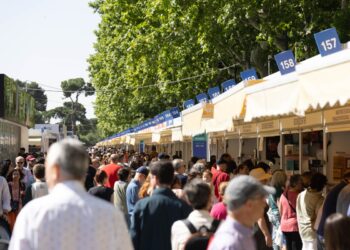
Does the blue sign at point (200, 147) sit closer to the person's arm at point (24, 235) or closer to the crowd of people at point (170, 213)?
the crowd of people at point (170, 213)

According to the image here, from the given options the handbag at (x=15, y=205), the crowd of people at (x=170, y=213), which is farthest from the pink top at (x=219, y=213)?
the handbag at (x=15, y=205)

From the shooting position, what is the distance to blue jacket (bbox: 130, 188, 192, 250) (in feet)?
Answer: 22.7

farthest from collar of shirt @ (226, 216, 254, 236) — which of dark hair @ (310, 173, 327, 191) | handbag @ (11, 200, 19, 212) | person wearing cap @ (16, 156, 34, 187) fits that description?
person wearing cap @ (16, 156, 34, 187)

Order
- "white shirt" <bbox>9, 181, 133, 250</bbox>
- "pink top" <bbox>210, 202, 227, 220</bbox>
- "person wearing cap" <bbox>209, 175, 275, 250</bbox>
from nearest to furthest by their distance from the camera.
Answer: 1. "white shirt" <bbox>9, 181, 133, 250</bbox>
2. "person wearing cap" <bbox>209, 175, 275, 250</bbox>
3. "pink top" <bbox>210, 202, 227, 220</bbox>

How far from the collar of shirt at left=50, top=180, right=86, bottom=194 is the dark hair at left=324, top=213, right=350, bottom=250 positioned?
1.67 m

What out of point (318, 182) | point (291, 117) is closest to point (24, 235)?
point (318, 182)

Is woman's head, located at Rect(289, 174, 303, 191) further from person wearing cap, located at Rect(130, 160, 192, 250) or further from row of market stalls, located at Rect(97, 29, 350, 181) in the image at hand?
person wearing cap, located at Rect(130, 160, 192, 250)

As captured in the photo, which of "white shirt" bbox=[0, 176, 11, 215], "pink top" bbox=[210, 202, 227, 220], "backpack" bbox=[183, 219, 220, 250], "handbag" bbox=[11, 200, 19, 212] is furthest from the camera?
"handbag" bbox=[11, 200, 19, 212]

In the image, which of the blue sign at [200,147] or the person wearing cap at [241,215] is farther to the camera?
the blue sign at [200,147]

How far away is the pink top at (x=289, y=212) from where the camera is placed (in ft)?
33.4

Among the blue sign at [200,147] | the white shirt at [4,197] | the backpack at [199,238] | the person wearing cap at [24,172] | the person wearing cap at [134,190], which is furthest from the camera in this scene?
the blue sign at [200,147]

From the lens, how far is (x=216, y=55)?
31.1 metres

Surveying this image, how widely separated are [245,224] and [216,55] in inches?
1059

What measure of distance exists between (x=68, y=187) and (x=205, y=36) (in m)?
20.9
